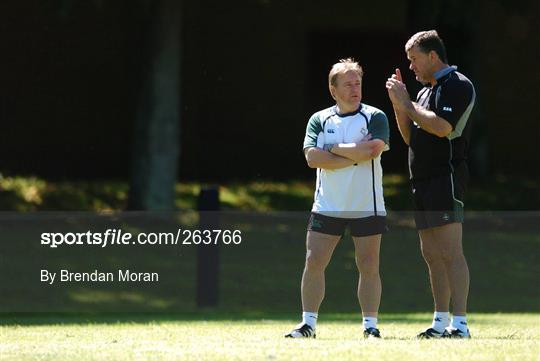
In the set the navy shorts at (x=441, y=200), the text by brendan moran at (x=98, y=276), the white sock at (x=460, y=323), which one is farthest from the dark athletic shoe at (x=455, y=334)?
the text by brendan moran at (x=98, y=276)

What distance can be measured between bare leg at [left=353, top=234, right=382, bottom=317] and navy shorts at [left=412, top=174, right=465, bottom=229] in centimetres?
39

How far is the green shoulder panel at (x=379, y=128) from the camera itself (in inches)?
316

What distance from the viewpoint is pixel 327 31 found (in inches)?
921

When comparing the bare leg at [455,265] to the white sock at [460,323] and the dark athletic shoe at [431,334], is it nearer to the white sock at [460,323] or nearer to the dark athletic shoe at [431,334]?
the white sock at [460,323]

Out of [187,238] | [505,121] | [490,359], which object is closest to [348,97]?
[490,359]

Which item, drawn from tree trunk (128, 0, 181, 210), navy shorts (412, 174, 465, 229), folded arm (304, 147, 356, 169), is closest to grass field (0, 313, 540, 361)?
navy shorts (412, 174, 465, 229)

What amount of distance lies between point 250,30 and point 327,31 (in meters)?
1.42

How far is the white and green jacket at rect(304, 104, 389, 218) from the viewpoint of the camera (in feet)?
26.3

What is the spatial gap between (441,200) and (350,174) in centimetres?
61

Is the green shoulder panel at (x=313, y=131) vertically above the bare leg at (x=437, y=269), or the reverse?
the green shoulder panel at (x=313, y=131)

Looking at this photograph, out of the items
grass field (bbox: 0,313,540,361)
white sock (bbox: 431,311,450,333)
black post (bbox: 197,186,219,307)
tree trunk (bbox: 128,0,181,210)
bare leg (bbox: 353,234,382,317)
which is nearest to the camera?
grass field (bbox: 0,313,540,361)

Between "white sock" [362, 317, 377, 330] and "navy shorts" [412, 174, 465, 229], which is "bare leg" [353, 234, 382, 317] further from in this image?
"navy shorts" [412, 174, 465, 229]

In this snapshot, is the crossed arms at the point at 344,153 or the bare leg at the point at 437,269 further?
the bare leg at the point at 437,269

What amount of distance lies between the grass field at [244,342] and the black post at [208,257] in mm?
1173
